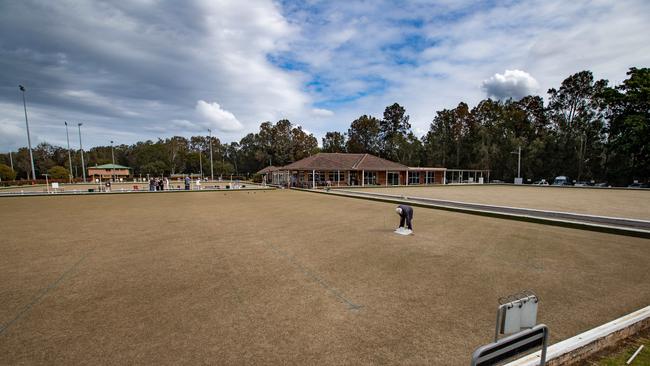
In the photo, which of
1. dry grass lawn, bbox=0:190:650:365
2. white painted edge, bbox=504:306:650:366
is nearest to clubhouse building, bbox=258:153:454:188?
dry grass lawn, bbox=0:190:650:365

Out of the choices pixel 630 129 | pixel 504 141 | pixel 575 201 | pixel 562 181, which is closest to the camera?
pixel 575 201

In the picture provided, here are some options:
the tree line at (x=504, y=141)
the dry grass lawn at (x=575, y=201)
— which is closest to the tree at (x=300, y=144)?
the tree line at (x=504, y=141)

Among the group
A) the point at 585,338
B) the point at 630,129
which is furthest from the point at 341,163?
the point at 585,338

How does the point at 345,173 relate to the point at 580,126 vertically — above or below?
below

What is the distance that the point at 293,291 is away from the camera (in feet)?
16.0

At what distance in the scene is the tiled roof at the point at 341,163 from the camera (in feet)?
123

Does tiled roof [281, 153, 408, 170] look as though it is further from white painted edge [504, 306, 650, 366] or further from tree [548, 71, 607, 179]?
white painted edge [504, 306, 650, 366]

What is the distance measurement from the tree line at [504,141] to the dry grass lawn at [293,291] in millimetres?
42202

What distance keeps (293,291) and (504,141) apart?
5787 cm

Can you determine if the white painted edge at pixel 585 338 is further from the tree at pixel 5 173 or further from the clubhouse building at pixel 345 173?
the tree at pixel 5 173

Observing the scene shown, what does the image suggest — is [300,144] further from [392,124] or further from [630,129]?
[630,129]

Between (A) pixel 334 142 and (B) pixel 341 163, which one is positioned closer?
(B) pixel 341 163

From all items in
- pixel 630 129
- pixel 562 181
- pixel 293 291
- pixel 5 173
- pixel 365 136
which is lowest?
pixel 562 181

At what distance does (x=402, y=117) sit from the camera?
6906 centimetres
